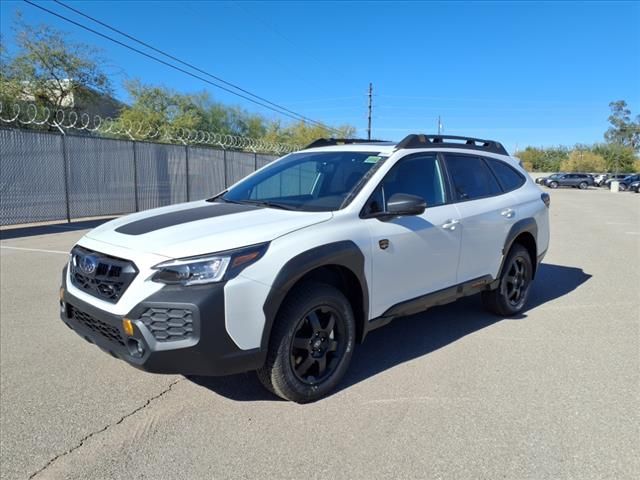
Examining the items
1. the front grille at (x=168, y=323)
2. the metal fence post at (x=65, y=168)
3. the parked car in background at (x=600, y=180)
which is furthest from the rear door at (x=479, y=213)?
the parked car in background at (x=600, y=180)

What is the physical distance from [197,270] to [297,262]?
608mm

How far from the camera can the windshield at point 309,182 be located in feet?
12.1

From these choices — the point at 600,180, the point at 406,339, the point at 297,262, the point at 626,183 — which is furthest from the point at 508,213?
the point at 600,180

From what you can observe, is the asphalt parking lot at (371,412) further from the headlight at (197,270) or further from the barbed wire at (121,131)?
the barbed wire at (121,131)

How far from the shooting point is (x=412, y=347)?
4.36 metres

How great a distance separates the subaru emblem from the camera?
3055mm

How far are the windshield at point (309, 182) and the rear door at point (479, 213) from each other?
3.32 feet

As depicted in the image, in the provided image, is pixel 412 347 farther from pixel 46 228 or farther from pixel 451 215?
pixel 46 228

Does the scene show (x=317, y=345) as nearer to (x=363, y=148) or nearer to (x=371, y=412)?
(x=371, y=412)

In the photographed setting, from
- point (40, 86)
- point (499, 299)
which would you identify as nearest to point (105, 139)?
point (499, 299)

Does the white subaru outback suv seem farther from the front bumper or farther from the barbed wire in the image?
the barbed wire

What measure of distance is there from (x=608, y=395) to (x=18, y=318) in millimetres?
5422

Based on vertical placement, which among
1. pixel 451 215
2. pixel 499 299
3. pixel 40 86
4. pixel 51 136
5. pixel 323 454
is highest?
pixel 40 86

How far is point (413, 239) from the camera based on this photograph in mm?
3777
